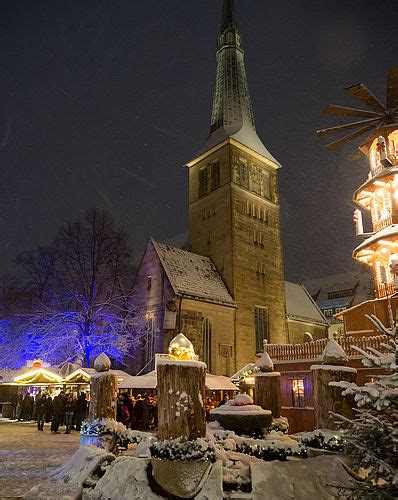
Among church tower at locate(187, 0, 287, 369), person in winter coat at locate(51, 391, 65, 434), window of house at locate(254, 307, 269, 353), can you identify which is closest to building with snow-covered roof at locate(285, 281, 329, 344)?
church tower at locate(187, 0, 287, 369)

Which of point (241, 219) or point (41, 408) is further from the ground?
point (241, 219)

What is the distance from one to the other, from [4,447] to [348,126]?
77.0 ft

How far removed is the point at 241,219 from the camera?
3712cm

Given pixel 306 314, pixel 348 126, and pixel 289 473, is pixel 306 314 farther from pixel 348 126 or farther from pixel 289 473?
pixel 289 473

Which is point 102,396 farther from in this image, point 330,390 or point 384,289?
point 384,289

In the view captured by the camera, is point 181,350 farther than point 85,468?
Yes

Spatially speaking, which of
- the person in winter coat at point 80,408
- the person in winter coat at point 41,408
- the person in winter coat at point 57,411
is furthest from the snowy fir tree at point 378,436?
the person in winter coat at point 41,408

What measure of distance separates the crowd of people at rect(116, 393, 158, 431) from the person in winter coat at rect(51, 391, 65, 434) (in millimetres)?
3165

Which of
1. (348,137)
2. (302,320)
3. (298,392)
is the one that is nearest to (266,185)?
(302,320)

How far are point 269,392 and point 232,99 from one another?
36.5 metres

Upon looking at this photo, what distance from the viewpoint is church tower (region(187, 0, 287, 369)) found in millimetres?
35125

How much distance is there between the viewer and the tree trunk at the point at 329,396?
9945mm

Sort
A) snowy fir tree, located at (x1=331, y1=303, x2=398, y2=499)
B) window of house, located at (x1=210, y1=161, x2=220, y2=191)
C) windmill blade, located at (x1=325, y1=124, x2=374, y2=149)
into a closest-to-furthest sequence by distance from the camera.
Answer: snowy fir tree, located at (x1=331, y1=303, x2=398, y2=499) < windmill blade, located at (x1=325, y1=124, x2=374, y2=149) < window of house, located at (x1=210, y1=161, x2=220, y2=191)

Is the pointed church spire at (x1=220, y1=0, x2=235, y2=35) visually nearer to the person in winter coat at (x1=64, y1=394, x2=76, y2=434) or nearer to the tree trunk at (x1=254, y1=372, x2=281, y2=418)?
the person in winter coat at (x1=64, y1=394, x2=76, y2=434)
